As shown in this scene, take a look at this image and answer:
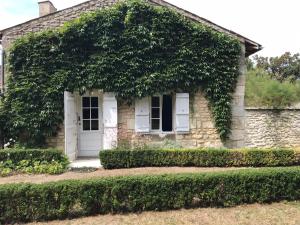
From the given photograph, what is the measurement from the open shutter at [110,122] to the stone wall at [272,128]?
4989 millimetres

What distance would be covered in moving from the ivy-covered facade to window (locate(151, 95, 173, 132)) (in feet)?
0.12

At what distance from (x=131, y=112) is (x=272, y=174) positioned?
6.11m

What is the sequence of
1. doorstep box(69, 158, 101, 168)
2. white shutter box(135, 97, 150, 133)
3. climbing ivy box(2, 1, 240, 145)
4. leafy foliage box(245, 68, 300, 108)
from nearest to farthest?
1. doorstep box(69, 158, 101, 168)
2. climbing ivy box(2, 1, 240, 145)
3. white shutter box(135, 97, 150, 133)
4. leafy foliage box(245, 68, 300, 108)

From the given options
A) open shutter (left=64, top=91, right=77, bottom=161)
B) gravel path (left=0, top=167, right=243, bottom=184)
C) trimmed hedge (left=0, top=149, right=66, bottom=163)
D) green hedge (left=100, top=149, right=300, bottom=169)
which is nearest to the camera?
gravel path (left=0, top=167, right=243, bottom=184)

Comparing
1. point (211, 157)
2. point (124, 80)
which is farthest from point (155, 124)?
point (211, 157)

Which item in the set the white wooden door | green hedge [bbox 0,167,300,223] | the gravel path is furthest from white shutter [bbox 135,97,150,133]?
green hedge [bbox 0,167,300,223]

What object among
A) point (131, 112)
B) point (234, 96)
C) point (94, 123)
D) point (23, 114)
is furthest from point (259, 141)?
point (23, 114)

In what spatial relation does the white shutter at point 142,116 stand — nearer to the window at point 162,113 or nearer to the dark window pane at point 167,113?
the window at point 162,113

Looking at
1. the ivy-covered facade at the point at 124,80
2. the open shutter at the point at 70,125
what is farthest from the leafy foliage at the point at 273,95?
the open shutter at the point at 70,125

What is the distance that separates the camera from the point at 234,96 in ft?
38.8

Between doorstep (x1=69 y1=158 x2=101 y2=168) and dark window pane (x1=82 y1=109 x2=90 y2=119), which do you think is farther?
dark window pane (x1=82 y1=109 x2=90 y2=119)

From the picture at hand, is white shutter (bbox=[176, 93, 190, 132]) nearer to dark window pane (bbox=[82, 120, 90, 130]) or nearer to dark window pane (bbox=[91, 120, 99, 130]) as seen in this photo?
dark window pane (bbox=[91, 120, 99, 130])

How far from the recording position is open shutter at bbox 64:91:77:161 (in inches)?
411

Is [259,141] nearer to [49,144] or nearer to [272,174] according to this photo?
[272,174]
